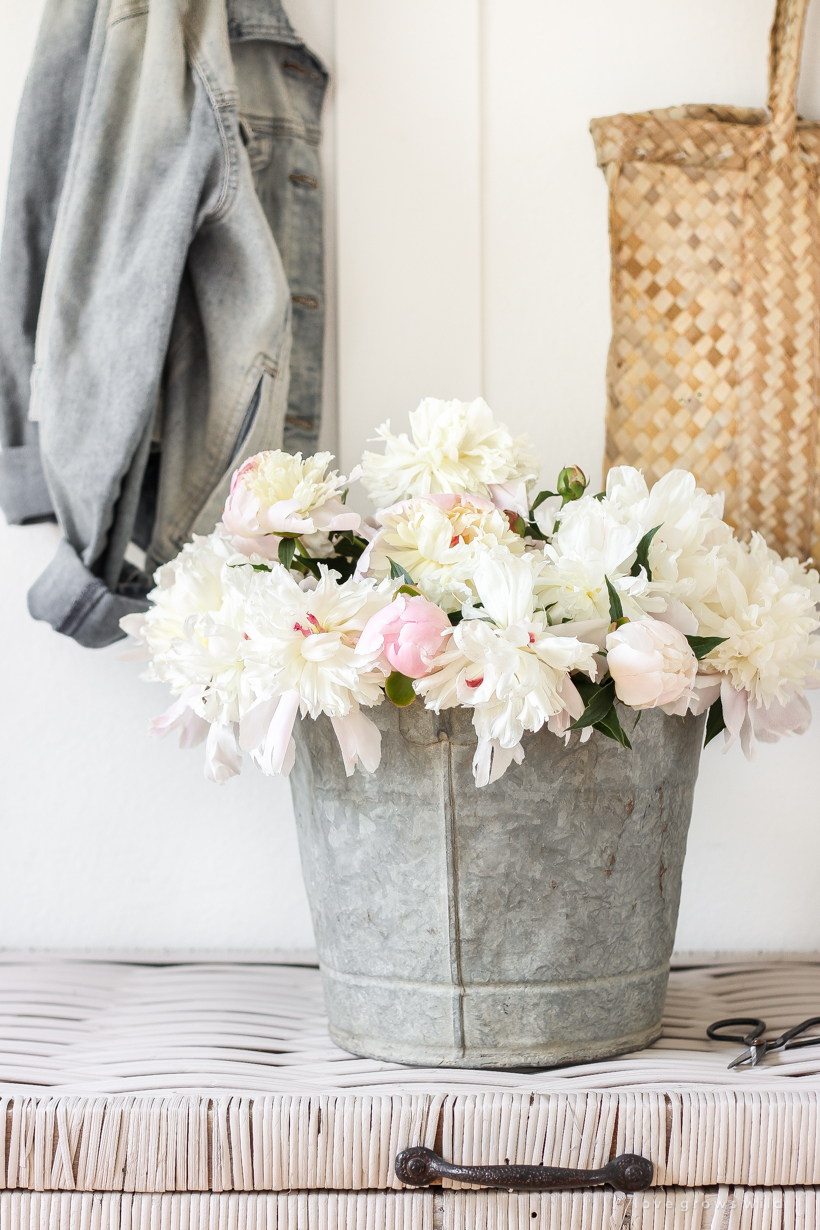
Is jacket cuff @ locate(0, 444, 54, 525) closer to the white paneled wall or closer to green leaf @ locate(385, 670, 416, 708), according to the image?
the white paneled wall

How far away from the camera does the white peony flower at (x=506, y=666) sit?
0.55 metres

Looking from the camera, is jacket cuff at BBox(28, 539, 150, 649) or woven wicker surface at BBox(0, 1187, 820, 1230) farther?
jacket cuff at BBox(28, 539, 150, 649)

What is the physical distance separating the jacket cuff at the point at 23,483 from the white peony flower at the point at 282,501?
14.6 inches

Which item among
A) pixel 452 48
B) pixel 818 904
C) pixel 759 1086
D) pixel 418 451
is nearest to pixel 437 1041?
pixel 759 1086

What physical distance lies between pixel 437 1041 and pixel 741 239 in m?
0.84

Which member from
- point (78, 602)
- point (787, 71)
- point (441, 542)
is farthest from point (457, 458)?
point (787, 71)

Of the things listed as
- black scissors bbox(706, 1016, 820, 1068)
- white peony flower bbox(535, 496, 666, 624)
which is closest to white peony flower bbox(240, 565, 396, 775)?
white peony flower bbox(535, 496, 666, 624)

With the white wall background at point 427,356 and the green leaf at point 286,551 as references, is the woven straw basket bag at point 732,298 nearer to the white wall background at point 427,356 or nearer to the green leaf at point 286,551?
the white wall background at point 427,356

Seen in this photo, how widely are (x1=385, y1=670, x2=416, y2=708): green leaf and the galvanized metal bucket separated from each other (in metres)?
0.05

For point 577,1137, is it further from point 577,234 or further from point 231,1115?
point 577,234

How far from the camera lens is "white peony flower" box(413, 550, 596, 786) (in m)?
0.55

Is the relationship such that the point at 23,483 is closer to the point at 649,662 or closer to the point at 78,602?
the point at 78,602

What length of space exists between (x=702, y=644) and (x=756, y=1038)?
367 mm

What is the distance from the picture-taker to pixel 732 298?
97cm
